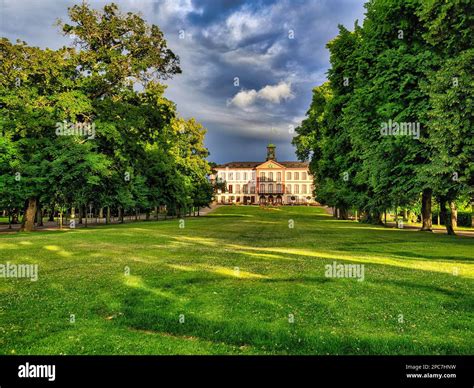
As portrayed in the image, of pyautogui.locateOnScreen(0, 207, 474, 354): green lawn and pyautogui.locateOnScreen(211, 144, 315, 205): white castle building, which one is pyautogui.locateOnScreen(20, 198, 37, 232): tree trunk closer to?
pyautogui.locateOnScreen(0, 207, 474, 354): green lawn

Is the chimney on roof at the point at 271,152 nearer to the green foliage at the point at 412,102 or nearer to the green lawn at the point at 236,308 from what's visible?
the green foliage at the point at 412,102

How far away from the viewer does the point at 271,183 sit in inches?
5261

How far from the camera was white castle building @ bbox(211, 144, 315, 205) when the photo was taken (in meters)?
134

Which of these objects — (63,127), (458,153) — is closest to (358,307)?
(458,153)

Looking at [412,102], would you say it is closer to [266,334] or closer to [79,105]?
[266,334]

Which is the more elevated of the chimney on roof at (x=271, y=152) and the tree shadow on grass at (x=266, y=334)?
the chimney on roof at (x=271, y=152)

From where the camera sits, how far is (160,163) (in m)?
47.9

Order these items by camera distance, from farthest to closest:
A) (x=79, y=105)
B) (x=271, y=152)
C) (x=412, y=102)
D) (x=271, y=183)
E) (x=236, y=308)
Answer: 1. (x=271, y=152)
2. (x=271, y=183)
3. (x=79, y=105)
4. (x=412, y=102)
5. (x=236, y=308)

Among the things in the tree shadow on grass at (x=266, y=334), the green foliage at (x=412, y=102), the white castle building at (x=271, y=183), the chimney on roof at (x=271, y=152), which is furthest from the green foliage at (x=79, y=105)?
the chimney on roof at (x=271, y=152)

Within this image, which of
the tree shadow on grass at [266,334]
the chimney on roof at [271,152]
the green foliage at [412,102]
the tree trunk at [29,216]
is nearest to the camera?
the tree shadow on grass at [266,334]

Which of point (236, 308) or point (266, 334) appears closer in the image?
point (266, 334)

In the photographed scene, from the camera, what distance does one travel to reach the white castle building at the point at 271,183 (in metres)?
134

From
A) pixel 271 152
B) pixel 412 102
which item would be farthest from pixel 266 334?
pixel 271 152
